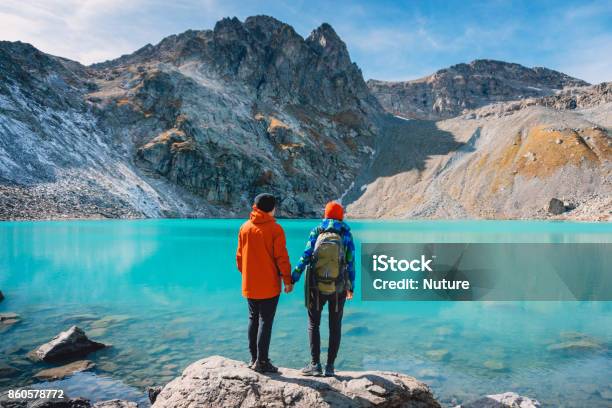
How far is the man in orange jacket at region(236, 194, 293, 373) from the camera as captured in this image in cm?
701

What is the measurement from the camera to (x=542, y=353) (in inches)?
484

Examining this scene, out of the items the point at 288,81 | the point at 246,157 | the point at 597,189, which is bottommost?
the point at 597,189

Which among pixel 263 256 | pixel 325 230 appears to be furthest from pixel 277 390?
pixel 325 230

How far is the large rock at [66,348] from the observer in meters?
11.1

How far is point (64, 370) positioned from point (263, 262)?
22.3 feet

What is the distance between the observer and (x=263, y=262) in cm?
705

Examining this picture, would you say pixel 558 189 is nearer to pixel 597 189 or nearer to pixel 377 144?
pixel 597 189

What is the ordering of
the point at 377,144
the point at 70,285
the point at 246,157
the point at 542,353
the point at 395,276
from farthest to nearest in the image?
the point at 377,144
the point at 246,157
the point at 395,276
the point at 70,285
the point at 542,353

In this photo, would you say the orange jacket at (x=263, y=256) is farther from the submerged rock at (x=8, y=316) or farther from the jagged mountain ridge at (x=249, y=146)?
the jagged mountain ridge at (x=249, y=146)

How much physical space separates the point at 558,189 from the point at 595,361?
10138 centimetres

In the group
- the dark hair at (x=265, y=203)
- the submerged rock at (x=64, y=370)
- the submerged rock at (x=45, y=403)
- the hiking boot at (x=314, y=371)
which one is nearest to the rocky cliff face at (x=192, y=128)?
the submerged rock at (x=64, y=370)

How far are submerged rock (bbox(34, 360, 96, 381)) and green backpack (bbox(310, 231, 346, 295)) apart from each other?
23.3 ft

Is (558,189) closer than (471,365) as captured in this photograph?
No

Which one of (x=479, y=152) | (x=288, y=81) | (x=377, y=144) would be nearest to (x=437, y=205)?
(x=479, y=152)
